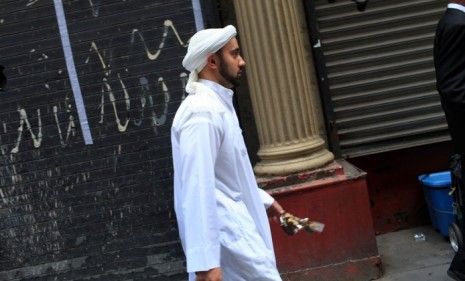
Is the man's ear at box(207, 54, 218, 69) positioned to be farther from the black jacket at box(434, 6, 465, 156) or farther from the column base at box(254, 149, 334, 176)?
the column base at box(254, 149, 334, 176)

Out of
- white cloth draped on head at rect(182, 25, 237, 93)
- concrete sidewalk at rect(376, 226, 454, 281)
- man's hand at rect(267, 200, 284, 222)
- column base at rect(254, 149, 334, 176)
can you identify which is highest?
white cloth draped on head at rect(182, 25, 237, 93)

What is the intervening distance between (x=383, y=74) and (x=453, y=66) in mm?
2113

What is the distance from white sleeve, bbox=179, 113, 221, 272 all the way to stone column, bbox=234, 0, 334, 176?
2.38m

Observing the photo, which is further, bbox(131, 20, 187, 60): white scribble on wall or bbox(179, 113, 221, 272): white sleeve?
bbox(131, 20, 187, 60): white scribble on wall

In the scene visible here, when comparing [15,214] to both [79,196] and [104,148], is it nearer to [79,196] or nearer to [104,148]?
[79,196]

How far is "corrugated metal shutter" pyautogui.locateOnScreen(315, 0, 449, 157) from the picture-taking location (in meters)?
5.89

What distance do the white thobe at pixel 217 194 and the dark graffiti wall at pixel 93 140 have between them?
2.43m

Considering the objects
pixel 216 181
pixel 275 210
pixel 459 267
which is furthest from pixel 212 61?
pixel 459 267

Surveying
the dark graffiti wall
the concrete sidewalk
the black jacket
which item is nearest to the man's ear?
the black jacket

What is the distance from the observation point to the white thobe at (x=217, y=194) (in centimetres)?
263

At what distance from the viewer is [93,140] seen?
5.40 m

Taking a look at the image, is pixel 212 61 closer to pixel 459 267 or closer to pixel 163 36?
pixel 459 267

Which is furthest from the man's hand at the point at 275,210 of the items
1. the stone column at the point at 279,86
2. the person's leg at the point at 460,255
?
the stone column at the point at 279,86

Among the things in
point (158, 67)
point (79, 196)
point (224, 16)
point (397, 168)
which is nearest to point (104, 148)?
point (79, 196)
